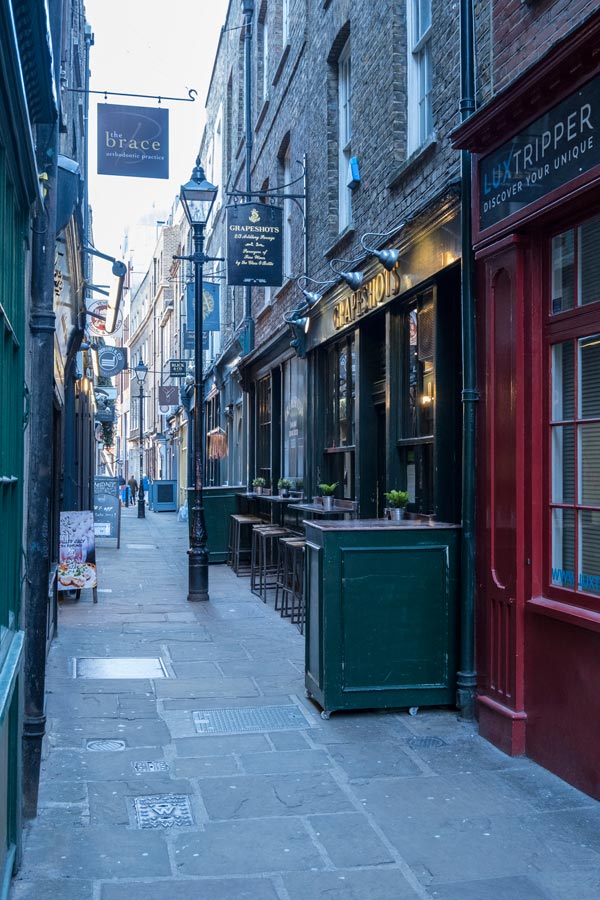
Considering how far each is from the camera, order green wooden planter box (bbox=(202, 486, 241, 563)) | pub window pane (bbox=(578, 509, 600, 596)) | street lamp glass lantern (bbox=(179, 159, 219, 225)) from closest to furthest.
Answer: pub window pane (bbox=(578, 509, 600, 596)) → street lamp glass lantern (bbox=(179, 159, 219, 225)) → green wooden planter box (bbox=(202, 486, 241, 563))

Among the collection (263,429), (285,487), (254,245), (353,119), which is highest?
(353,119)

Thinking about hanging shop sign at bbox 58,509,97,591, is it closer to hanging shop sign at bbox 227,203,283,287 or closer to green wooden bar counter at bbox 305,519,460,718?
hanging shop sign at bbox 227,203,283,287

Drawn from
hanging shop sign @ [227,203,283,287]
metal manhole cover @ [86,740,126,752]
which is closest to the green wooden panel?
metal manhole cover @ [86,740,126,752]

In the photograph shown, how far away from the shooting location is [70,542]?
1177 centimetres

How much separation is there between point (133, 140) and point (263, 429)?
610 cm

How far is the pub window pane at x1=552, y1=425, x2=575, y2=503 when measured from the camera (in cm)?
563

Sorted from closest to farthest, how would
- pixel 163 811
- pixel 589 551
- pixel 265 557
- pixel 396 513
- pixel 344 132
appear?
1. pixel 163 811
2. pixel 589 551
3. pixel 396 513
4. pixel 344 132
5. pixel 265 557

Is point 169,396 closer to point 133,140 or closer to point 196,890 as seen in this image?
point 133,140

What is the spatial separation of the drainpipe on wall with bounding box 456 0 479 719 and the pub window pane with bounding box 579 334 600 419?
3.55ft

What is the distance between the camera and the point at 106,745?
6.11 m

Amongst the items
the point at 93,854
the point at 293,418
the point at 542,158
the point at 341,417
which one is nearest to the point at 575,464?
the point at 542,158

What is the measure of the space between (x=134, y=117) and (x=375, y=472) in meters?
6.83

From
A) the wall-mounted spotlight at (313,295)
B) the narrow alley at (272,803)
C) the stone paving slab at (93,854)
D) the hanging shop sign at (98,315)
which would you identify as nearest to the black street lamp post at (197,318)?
the wall-mounted spotlight at (313,295)

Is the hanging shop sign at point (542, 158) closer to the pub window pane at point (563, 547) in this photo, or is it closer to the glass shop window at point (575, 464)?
the glass shop window at point (575, 464)
